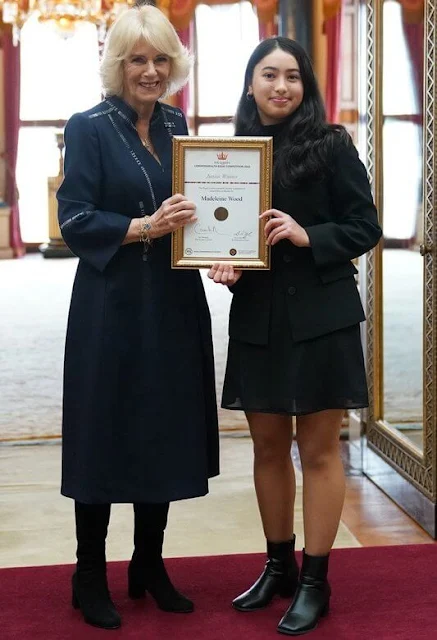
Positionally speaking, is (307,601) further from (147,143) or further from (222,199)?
(147,143)

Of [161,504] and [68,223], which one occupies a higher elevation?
[68,223]

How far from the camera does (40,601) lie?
331 cm

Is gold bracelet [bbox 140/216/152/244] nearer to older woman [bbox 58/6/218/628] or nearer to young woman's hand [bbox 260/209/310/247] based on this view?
older woman [bbox 58/6/218/628]

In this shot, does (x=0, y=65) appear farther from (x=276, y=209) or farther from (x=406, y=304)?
(x=276, y=209)

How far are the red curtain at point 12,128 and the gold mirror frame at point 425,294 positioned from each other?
10.8 m

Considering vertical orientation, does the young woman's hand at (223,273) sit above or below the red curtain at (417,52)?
below

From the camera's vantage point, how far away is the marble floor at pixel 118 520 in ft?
12.8

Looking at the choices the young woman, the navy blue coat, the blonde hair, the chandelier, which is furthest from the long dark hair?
the chandelier

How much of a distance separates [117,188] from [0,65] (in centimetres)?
1289

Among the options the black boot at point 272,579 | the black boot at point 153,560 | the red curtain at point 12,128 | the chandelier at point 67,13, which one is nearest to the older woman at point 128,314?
the black boot at point 153,560

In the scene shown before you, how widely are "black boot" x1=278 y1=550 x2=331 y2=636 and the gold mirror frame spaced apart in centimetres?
113

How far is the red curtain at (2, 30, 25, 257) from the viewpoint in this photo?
1504cm

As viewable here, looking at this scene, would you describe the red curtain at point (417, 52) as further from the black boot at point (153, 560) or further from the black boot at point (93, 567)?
the black boot at point (93, 567)

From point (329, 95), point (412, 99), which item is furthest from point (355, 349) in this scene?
point (329, 95)
